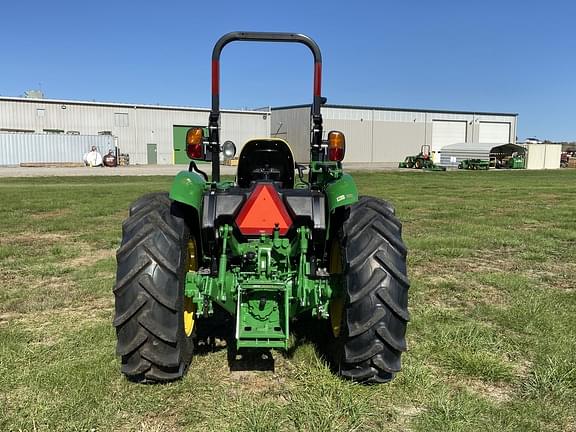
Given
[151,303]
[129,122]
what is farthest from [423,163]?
[151,303]

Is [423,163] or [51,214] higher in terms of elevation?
[423,163]

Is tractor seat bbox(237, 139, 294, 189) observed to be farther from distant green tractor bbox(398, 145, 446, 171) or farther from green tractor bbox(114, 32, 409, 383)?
distant green tractor bbox(398, 145, 446, 171)

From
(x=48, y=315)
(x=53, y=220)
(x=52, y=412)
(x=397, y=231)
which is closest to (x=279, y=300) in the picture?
(x=397, y=231)

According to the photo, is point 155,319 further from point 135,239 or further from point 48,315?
point 48,315

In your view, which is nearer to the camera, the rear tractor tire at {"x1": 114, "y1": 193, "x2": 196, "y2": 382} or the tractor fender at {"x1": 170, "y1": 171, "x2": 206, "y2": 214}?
the rear tractor tire at {"x1": 114, "y1": 193, "x2": 196, "y2": 382}

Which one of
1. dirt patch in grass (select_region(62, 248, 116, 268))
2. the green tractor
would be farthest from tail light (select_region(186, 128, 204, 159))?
dirt patch in grass (select_region(62, 248, 116, 268))

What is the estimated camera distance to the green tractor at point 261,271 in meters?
3.30

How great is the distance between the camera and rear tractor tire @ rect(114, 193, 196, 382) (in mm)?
3266

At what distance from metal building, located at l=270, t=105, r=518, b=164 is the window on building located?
15.1 m

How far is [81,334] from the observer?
4465 mm

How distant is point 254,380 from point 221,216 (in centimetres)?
115

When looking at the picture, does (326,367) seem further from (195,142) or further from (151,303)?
(195,142)

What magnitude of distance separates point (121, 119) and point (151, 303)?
4672cm

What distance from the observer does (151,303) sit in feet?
10.7
